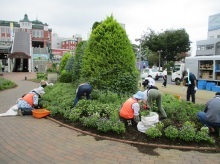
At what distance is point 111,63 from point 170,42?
149 feet

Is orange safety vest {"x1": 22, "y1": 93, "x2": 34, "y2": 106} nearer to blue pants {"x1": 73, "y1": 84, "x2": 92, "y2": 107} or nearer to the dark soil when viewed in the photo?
blue pants {"x1": 73, "y1": 84, "x2": 92, "y2": 107}

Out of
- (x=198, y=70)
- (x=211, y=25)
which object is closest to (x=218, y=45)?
(x=211, y=25)

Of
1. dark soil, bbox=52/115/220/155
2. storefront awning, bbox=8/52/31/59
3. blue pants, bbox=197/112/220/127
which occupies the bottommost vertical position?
dark soil, bbox=52/115/220/155

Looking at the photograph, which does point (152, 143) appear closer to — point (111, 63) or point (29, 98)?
point (111, 63)

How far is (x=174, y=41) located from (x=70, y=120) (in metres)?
48.1

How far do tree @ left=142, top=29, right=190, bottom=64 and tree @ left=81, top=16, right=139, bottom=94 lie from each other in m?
43.8

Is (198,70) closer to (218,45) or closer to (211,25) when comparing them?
(218,45)

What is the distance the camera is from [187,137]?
17.7 ft

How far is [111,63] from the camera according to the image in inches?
368

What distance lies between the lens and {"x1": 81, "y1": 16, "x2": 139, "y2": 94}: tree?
924cm

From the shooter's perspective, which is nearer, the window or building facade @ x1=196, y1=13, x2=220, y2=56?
building facade @ x1=196, y1=13, x2=220, y2=56

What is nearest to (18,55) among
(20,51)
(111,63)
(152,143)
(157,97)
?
(20,51)

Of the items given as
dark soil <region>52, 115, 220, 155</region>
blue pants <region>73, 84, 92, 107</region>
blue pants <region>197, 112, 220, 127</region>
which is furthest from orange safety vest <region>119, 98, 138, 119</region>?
blue pants <region>73, 84, 92, 107</region>

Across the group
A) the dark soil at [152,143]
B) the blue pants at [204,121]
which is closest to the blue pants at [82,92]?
the dark soil at [152,143]
